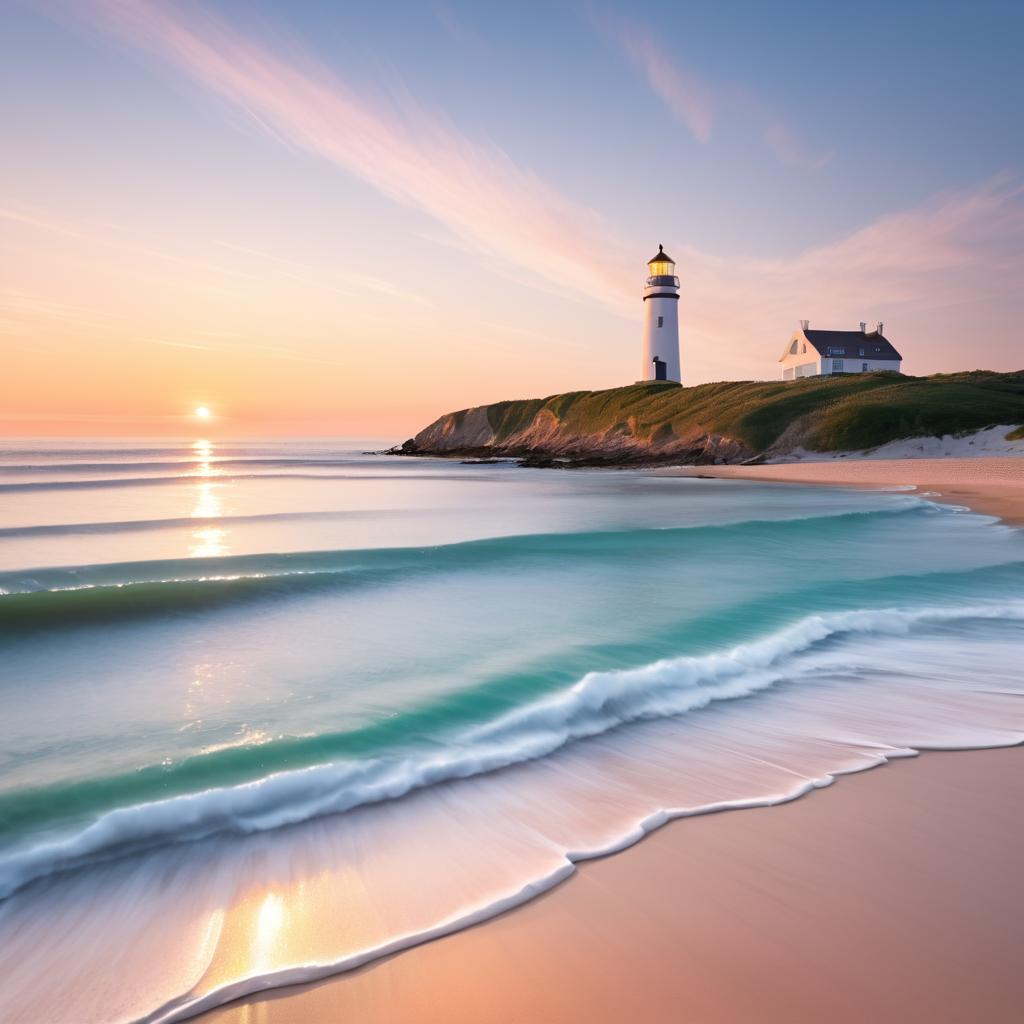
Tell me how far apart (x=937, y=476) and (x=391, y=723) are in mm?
26783

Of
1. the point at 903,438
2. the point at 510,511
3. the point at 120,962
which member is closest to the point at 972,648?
the point at 120,962

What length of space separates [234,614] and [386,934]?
6.12 metres

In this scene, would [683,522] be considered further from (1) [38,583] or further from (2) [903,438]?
(2) [903,438]

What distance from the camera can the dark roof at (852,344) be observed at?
62.6 m

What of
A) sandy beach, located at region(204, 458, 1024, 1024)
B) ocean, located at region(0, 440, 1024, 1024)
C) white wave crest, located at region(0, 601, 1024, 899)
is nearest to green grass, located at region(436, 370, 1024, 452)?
ocean, located at region(0, 440, 1024, 1024)

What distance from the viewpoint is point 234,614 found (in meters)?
7.83

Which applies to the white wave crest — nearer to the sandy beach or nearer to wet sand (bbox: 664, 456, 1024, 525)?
the sandy beach

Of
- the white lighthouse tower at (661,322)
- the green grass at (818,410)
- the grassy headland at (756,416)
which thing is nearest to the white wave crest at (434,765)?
the green grass at (818,410)

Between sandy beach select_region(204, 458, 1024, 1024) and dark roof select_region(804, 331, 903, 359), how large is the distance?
65810 millimetres

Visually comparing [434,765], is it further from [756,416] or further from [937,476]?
[756,416]

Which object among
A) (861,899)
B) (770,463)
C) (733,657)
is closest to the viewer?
(861,899)

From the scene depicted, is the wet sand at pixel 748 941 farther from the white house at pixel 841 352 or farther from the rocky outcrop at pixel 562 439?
the white house at pixel 841 352

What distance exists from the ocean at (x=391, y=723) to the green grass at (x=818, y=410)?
2764cm

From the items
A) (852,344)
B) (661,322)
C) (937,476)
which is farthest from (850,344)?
(937,476)
